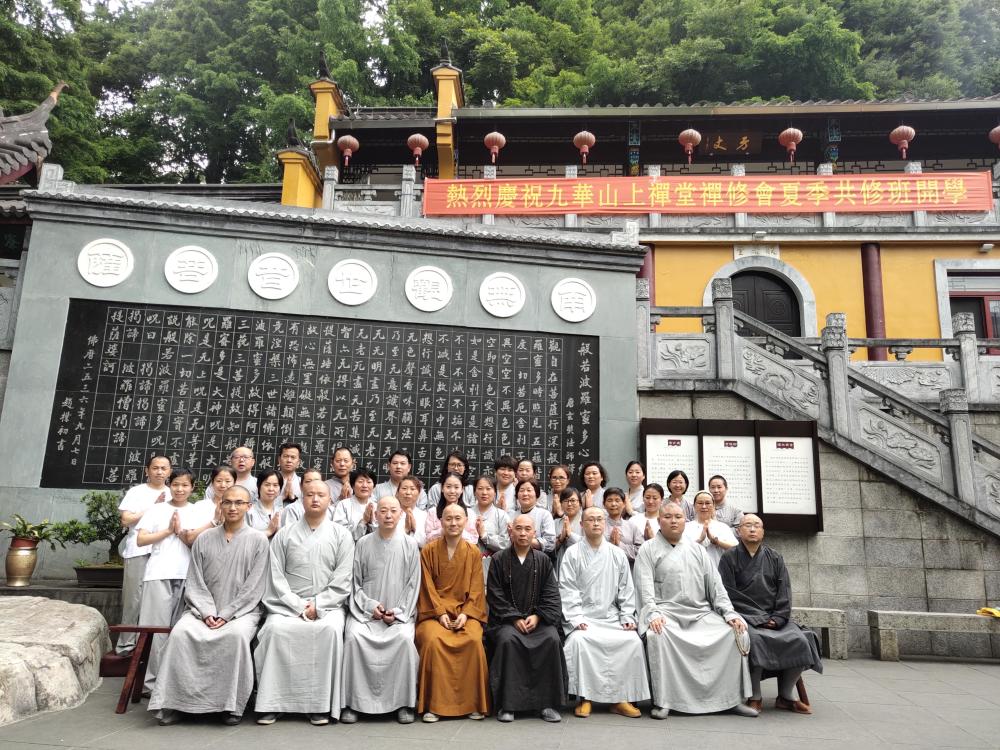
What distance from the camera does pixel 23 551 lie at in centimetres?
605

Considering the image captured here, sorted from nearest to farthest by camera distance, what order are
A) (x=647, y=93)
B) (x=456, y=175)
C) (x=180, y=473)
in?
(x=180, y=473) → (x=456, y=175) → (x=647, y=93)

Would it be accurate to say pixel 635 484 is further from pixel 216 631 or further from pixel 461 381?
pixel 216 631

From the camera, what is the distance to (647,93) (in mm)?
22031

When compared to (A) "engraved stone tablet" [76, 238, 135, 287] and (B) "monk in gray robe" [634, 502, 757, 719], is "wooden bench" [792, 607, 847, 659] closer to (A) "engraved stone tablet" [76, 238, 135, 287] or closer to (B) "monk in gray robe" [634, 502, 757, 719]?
(B) "monk in gray robe" [634, 502, 757, 719]

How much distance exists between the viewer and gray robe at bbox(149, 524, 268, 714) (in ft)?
13.5

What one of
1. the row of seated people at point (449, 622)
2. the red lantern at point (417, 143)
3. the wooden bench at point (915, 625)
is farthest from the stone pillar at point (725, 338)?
the red lantern at point (417, 143)

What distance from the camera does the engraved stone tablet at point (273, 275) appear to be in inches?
301

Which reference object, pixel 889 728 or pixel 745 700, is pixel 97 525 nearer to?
pixel 745 700

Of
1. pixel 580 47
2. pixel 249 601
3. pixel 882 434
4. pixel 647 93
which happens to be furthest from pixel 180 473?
pixel 580 47

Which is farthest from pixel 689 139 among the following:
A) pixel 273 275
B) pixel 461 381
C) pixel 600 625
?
pixel 600 625

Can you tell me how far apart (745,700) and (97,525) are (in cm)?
541

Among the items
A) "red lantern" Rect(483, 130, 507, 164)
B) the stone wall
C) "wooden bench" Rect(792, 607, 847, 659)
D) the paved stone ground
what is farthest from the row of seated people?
"red lantern" Rect(483, 130, 507, 164)

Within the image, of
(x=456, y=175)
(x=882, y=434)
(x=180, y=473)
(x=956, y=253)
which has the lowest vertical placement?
(x=180, y=473)

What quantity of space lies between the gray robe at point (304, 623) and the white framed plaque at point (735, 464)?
166 inches
